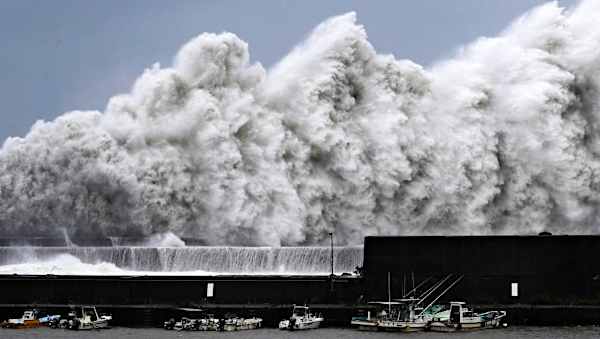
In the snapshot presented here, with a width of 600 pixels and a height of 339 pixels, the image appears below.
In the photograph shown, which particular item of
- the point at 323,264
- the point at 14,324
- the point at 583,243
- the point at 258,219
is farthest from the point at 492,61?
the point at 14,324

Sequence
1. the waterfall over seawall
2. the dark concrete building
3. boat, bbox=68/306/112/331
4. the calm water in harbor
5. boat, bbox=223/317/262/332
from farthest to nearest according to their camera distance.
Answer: the waterfall over seawall < boat, bbox=68/306/112/331 < boat, bbox=223/317/262/332 < the dark concrete building < the calm water in harbor

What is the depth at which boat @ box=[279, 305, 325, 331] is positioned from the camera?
36.6m

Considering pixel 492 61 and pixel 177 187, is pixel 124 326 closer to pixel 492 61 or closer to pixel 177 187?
pixel 177 187

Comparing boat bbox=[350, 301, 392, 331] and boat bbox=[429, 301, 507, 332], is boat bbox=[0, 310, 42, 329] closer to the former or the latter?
boat bbox=[350, 301, 392, 331]

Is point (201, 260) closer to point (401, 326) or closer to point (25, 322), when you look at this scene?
point (25, 322)

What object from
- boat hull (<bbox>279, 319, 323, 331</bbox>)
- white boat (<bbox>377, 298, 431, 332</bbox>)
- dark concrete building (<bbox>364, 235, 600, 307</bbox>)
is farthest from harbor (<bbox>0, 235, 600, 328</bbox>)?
boat hull (<bbox>279, 319, 323, 331</bbox>)

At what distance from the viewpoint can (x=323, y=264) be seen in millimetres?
45250

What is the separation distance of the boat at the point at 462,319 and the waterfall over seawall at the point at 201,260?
27.8ft

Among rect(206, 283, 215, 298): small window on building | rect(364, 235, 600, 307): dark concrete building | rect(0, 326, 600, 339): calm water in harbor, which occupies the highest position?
rect(364, 235, 600, 307): dark concrete building

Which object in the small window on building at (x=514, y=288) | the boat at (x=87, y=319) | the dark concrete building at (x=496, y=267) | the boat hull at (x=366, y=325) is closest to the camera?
the dark concrete building at (x=496, y=267)

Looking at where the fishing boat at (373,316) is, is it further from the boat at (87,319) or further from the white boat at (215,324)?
the boat at (87,319)

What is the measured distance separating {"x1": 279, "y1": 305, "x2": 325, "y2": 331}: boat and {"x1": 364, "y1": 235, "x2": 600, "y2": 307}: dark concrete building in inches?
85.0

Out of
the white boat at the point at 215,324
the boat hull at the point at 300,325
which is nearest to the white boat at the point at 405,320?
the boat hull at the point at 300,325

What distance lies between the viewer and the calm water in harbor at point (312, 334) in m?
34.2
